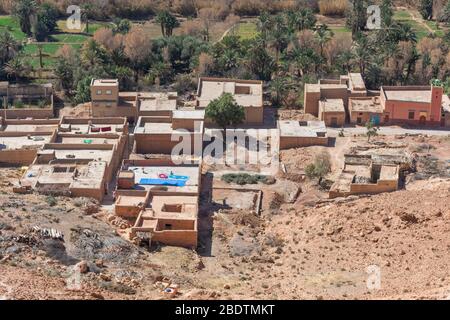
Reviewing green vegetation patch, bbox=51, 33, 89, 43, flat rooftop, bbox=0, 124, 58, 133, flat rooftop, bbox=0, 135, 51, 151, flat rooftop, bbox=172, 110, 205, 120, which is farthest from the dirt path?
green vegetation patch, bbox=51, 33, 89, 43

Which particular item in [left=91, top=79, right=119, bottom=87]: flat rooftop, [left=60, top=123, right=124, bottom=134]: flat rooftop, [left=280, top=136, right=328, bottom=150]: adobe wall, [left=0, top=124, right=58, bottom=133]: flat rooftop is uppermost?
[left=91, top=79, right=119, bottom=87]: flat rooftop

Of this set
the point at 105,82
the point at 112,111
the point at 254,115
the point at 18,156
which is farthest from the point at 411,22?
the point at 18,156

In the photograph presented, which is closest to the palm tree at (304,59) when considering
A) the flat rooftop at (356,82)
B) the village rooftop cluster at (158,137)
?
the flat rooftop at (356,82)

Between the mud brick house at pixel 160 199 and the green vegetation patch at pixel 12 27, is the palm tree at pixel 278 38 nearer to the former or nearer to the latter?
the mud brick house at pixel 160 199

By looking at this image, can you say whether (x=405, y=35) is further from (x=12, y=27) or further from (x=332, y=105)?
(x=12, y=27)

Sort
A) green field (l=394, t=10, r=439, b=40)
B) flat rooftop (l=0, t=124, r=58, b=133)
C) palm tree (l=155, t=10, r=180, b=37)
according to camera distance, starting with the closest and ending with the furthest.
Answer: flat rooftop (l=0, t=124, r=58, b=133), palm tree (l=155, t=10, r=180, b=37), green field (l=394, t=10, r=439, b=40)

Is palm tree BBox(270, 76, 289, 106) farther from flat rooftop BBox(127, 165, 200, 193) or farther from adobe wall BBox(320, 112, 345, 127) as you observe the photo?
flat rooftop BBox(127, 165, 200, 193)
